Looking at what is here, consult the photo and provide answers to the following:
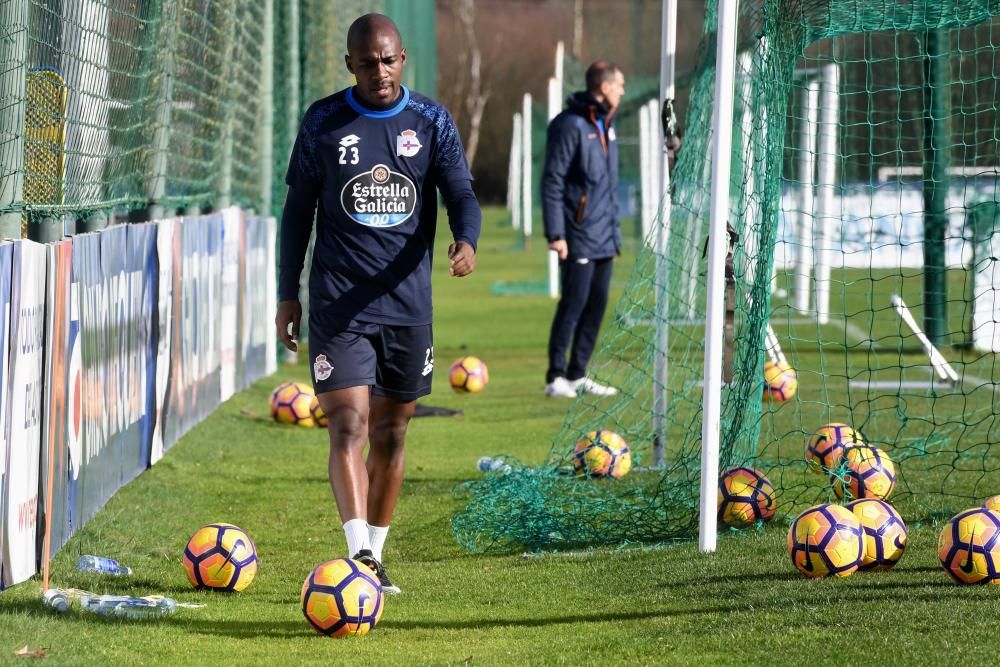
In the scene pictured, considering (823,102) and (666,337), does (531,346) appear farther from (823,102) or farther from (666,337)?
(666,337)

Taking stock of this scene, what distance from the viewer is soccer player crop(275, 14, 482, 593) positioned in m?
5.54

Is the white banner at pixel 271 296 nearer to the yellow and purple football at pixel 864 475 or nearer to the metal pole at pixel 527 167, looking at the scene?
the yellow and purple football at pixel 864 475

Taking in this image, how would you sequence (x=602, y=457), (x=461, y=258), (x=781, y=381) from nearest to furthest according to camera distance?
(x=461, y=258), (x=602, y=457), (x=781, y=381)

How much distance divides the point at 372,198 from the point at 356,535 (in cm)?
130

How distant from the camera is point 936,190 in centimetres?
1366

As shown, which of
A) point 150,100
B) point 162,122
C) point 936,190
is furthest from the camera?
point 936,190

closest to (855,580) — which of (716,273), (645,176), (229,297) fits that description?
(716,273)

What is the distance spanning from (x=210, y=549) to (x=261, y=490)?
8.34 feet

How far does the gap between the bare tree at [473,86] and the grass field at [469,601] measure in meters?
53.6

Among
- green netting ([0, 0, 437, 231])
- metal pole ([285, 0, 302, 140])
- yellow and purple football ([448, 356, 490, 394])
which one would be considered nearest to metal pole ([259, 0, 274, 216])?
green netting ([0, 0, 437, 231])

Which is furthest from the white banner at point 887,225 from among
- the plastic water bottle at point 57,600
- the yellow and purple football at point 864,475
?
the plastic water bottle at point 57,600

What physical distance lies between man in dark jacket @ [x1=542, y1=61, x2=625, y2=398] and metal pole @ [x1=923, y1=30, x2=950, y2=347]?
3119 mm

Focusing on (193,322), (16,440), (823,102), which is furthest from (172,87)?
(823,102)

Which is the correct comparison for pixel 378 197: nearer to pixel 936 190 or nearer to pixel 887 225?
pixel 936 190
